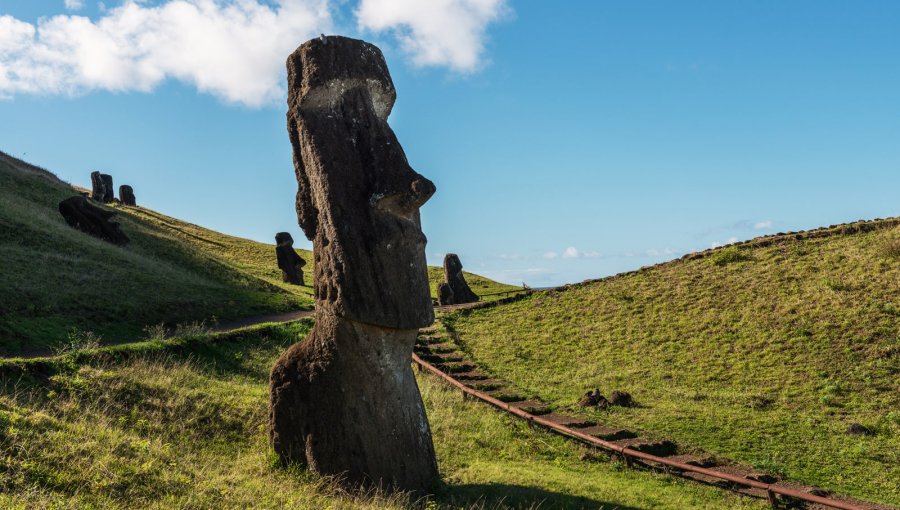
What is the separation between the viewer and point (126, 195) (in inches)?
2918

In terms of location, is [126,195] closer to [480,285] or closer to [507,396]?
[480,285]

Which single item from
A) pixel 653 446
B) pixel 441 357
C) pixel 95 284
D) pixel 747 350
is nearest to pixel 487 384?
pixel 441 357

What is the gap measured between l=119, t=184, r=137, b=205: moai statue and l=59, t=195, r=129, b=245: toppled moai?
3352 cm

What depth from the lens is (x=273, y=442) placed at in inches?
457

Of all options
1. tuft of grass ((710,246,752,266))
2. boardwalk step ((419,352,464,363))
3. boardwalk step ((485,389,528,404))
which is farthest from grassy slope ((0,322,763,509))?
tuft of grass ((710,246,752,266))

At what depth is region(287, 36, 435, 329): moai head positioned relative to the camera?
11.0m

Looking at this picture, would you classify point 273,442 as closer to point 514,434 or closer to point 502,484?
point 502,484

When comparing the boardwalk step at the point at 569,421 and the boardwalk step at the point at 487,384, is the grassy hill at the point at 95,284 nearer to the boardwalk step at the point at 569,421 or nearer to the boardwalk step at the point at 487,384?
the boardwalk step at the point at 487,384

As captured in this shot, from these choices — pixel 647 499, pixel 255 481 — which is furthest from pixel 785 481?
pixel 255 481

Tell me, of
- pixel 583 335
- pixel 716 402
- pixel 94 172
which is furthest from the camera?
pixel 94 172

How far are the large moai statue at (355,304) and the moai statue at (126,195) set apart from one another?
6804 cm

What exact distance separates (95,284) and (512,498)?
19479 millimetres

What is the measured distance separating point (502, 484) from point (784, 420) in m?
8.07

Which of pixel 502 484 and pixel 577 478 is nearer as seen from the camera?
pixel 502 484
